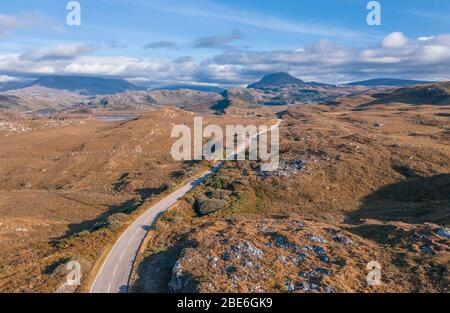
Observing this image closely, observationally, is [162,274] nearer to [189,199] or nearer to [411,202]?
[189,199]

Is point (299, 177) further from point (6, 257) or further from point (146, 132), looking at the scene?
point (146, 132)

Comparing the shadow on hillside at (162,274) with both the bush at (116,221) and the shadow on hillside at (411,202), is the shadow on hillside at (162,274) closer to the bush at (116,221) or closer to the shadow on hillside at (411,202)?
the bush at (116,221)

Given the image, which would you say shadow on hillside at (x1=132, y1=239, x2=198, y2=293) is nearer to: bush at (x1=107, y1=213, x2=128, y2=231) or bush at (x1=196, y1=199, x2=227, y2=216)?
bush at (x1=107, y1=213, x2=128, y2=231)

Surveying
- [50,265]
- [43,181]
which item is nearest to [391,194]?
[50,265]

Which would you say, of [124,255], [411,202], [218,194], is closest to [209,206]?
[218,194]

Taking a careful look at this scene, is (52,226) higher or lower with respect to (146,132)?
lower
